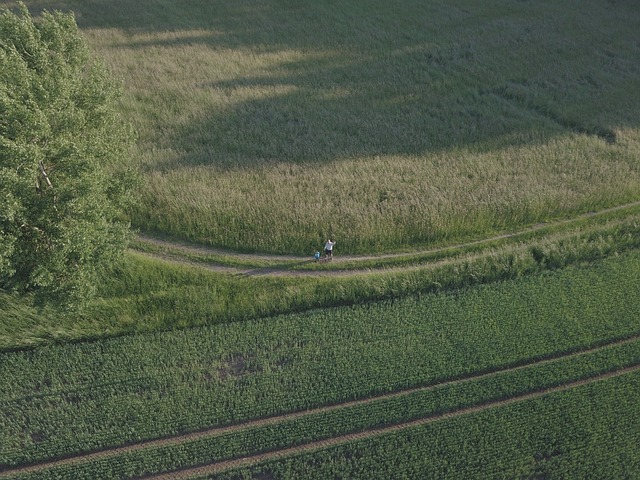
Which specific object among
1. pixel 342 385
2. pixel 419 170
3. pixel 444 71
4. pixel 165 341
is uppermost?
pixel 444 71

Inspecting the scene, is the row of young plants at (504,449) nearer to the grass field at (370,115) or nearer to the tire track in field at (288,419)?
the tire track in field at (288,419)

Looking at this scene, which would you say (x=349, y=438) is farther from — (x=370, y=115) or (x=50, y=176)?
(x=370, y=115)

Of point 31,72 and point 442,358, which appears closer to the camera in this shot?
point 31,72

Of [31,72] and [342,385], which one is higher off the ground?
[31,72]

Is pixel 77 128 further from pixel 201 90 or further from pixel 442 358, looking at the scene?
pixel 442 358

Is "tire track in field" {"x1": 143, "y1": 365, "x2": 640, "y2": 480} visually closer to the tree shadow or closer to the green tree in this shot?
the green tree

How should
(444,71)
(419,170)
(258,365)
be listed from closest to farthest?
(258,365) → (419,170) → (444,71)

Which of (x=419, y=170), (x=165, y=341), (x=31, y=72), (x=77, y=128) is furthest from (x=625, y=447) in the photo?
(x=31, y=72)
